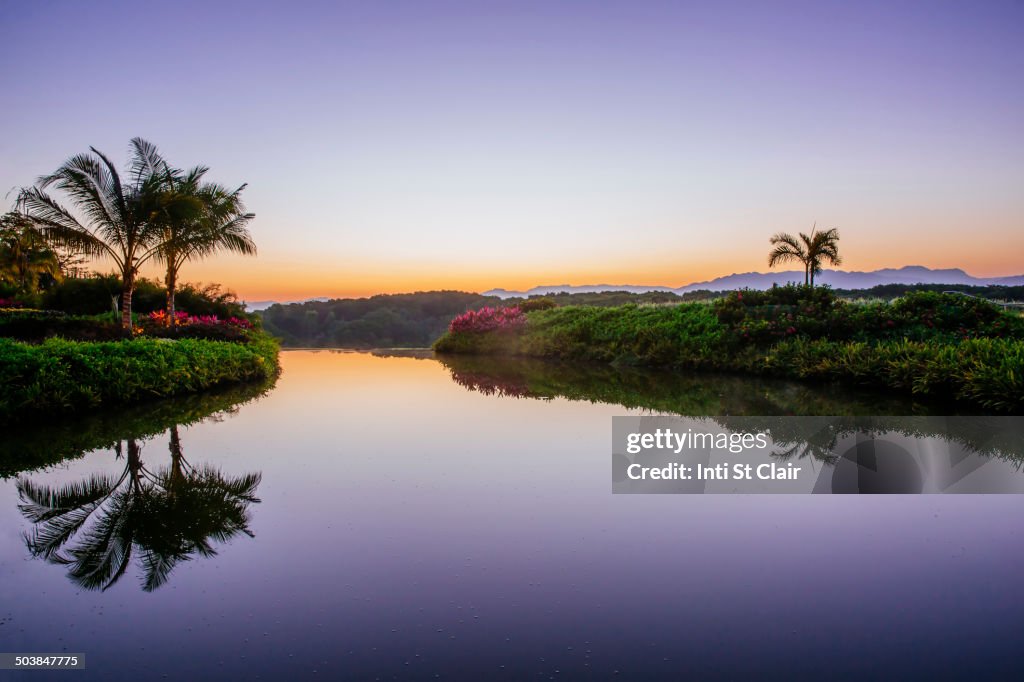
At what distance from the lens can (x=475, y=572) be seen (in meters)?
3.53

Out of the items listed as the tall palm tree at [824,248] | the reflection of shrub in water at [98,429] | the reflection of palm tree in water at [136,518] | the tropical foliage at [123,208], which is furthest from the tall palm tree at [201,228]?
the tall palm tree at [824,248]

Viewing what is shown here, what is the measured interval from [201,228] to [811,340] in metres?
17.1

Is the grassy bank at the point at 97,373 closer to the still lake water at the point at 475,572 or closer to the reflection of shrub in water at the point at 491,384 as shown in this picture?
the still lake water at the point at 475,572

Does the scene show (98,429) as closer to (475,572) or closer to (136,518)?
(136,518)

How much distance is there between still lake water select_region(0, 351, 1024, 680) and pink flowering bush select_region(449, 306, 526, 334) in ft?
50.6

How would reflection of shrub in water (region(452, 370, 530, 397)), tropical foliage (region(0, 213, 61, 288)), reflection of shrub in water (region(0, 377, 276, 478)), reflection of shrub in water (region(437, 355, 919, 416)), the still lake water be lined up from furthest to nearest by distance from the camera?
tropical foliage (region(0, 213, 61, 288)), reflection of shrub in water (region(452, 370, 530, 397)), reflection of shrub in water (region(437, 355, 919, 416)), reflection of shrub in water (region(0, 377, 276, 478)), the still lake water

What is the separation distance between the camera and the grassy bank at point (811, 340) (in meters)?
9.58

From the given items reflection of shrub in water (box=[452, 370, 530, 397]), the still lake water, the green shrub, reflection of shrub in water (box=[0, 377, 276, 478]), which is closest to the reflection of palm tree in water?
the still lake water

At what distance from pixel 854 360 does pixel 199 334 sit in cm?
1568

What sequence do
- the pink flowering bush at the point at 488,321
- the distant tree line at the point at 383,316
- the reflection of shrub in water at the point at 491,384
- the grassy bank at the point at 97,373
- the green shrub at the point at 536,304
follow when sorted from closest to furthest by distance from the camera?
the grassy bank at the point at 97,373 < the reflection of shrub in water at the point at 491,384 < the pink flowering bush at the point at 488,321 < the green shrub at the point at 536,304 < the distant tree line at the point at 383,316

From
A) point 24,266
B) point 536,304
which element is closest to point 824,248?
point 536,304

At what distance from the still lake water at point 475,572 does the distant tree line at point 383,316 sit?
23.2 metres

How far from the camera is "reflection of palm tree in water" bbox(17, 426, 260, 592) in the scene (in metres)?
3.76

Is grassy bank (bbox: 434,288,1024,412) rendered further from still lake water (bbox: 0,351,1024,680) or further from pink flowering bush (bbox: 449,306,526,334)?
still lake water (bbox: 0,351,1024,680)
